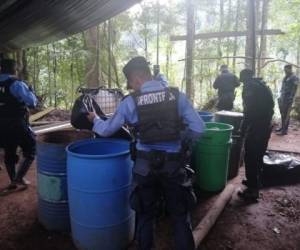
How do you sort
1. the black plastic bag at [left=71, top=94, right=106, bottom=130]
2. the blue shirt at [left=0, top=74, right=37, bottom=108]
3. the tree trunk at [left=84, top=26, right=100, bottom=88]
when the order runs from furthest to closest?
1. the tree trunk at [left=84, top=26, right=100, bottom=88]
2. the blue shirt at [left=0, top=74, right=37, bottom=108]
3. the black plastic bag at [left=71, top=94, right=106, bottom=130]

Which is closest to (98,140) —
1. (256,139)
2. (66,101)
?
(256,139)

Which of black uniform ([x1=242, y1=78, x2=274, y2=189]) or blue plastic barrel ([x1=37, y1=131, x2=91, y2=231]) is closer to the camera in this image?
blue plastic barrel ([x1=37, y1=131, x2=91, y2=231])

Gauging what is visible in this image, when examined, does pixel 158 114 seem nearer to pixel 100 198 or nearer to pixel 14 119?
pixel 100 198

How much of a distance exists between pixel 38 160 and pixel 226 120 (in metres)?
3.06

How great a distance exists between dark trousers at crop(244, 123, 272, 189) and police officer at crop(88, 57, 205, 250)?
6.00 ft

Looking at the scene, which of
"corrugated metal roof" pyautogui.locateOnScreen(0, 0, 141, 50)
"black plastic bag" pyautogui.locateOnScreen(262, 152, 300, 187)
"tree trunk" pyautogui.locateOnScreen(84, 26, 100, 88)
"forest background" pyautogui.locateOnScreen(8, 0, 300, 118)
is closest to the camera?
"corrugated metal roof" pyautogui.locateOnScreen(0, 0, 141, 50)

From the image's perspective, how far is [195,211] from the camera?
382 centimetres

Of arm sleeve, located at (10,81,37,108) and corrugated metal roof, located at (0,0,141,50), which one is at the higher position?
corrugated metal roof, located at (0,0,141,50)

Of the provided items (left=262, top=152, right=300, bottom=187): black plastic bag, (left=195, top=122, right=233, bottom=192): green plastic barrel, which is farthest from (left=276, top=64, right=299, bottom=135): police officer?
(left=195, top=122, right=233, bottom=192): green plastic barrel

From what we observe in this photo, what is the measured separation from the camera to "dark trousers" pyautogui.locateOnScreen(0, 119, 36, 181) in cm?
413

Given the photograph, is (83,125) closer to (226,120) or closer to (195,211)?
(195,211)

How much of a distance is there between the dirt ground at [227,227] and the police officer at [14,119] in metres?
0.36

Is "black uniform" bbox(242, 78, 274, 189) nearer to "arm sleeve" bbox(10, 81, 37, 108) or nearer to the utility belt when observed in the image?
the utility belt

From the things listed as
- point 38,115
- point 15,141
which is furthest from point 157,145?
point 38,115
